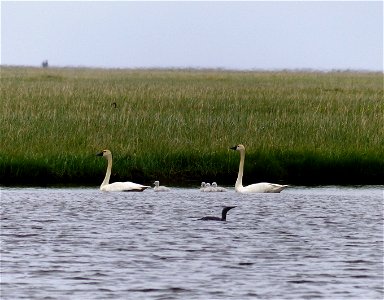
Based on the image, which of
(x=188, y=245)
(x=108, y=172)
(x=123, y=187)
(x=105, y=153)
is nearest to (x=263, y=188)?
(x=123, y=187)

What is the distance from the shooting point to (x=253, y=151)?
21766mm

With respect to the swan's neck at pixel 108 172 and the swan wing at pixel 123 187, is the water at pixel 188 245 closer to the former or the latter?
the swan wing at pixel 123 187

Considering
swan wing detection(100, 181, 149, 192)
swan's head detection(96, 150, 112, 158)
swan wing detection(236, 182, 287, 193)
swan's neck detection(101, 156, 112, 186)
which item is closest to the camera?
swan wing detection(236, 182, 287, 193)

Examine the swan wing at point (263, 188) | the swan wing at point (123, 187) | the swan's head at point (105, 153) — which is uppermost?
the swan's head at point (105, 153)

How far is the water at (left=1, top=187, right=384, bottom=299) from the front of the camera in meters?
10.7

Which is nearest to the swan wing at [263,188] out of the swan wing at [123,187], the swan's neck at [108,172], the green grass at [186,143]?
the swan wing at [123,187]

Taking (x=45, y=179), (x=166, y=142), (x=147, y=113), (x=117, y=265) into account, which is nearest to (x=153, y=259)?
(x=117, y=265)

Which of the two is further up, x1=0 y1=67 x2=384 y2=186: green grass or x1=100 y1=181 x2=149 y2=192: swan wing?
x1=0 y1=67 x2=384 y2=186: green grass

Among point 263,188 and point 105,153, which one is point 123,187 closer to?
point 105,153

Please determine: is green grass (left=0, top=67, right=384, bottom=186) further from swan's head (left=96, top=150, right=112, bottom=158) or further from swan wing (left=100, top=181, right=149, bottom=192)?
swan wing (left=100, top=181, right=149, bottom=192)

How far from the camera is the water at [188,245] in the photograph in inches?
421

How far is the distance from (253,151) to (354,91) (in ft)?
55.4

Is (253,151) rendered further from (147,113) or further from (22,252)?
(22,252)

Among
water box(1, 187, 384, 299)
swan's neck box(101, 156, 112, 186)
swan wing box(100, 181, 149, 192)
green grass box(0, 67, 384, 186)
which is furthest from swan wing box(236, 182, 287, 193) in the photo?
green grass box(0, 67, 384, 186)
